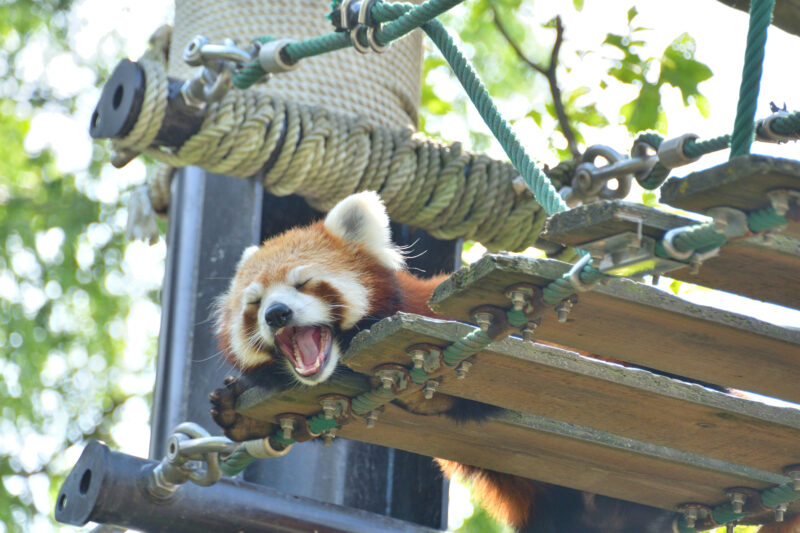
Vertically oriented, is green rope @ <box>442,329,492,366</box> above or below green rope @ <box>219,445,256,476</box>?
above

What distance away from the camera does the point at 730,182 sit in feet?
5.72

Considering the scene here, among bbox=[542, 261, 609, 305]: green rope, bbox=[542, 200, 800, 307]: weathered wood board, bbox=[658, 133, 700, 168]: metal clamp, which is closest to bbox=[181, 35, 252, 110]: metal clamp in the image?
bbox=[658, 133, 700, 168]: metal clamp

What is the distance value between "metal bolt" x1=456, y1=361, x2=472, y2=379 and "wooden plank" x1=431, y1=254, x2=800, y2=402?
0.59 ft

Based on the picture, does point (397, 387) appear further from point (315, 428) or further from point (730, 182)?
point (730, 182)

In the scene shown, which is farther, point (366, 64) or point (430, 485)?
point (366, 64)

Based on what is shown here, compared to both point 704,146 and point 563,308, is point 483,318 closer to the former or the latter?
point 563,308

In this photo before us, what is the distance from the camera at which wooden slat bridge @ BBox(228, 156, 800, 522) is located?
80.0 inches

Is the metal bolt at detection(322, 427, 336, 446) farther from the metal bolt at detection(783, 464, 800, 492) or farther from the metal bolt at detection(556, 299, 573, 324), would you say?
the metal bolt at detection(783, 464, 800, 492)

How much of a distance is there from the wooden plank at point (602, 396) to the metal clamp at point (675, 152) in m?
0.59

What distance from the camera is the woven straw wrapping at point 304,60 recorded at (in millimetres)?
4426

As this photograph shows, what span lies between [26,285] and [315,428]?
541cm

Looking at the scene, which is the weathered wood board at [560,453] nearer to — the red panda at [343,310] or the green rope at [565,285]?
the red panda at [343,310]

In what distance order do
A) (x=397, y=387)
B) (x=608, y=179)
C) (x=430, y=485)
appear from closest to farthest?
1. (x=397, y=387)
2. (x=608, y=179)
3. (x=430, y=485)

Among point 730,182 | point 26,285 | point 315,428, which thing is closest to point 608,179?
point 315,428
